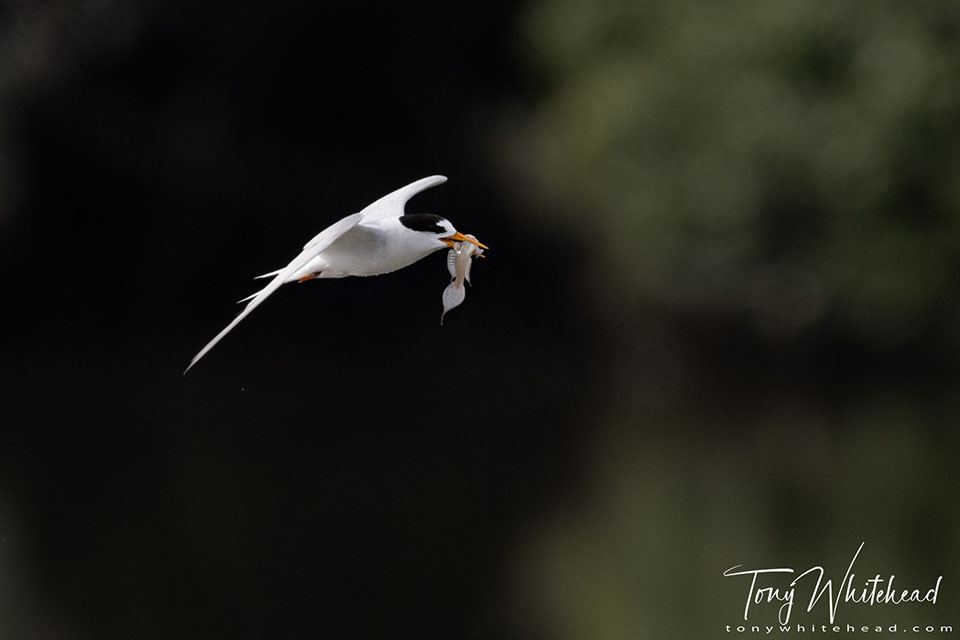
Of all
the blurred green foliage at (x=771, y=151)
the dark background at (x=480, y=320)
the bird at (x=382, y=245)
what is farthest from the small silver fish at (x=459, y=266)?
the blurred green foliage at (x=771, y=151)

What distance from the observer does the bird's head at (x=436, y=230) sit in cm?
475

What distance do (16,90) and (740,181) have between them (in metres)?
6.79

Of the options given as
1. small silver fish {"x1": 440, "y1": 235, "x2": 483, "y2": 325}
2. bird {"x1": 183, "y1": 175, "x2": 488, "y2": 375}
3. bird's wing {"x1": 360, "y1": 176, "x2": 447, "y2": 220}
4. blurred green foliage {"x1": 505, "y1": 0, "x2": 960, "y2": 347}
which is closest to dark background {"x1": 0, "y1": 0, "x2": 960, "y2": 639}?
blurred green foliage {"x1": 505, "y1": 0, "x2": 960, "y2": 347}

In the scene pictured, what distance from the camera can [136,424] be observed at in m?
13.8

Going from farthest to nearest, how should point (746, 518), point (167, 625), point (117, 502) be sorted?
point (117, 502) → point (746, 518) → point (167, 625)

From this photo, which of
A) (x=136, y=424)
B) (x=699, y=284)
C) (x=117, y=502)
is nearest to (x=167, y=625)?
(x=117, y=502)

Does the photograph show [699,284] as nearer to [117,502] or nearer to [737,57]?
[737,57]

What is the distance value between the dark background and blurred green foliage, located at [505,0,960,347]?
3 cm

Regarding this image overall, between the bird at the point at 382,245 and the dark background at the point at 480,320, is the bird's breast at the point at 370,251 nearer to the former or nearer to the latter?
the bird at the point at 382,245

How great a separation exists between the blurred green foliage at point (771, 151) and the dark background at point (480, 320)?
0.03m

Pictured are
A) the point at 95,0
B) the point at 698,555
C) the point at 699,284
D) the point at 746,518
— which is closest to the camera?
the point at 698,555

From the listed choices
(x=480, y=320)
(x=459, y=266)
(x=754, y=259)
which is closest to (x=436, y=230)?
(x=459, y=266)

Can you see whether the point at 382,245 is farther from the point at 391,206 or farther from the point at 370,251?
the point at 391,206

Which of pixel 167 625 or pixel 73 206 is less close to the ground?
pixel 73 206
